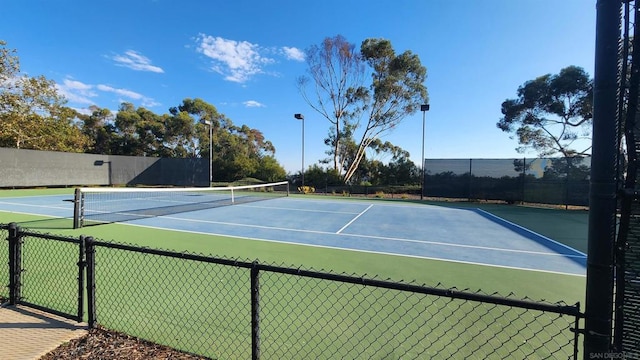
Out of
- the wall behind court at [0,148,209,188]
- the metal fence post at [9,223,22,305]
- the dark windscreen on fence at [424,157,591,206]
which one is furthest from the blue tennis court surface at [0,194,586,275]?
the wall behind court at [0,148,209,188]

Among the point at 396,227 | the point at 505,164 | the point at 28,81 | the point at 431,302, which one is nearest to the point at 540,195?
the point at 505,164

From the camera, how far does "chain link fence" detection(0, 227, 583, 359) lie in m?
2.79

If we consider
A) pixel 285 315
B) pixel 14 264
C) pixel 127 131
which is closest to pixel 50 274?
pixel 14 264

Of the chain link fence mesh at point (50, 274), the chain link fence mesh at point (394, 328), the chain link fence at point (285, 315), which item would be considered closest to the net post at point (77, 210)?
the chain link fence mesh at point (50, 274)

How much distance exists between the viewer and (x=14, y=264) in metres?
3.48

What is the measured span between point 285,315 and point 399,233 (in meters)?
5.47

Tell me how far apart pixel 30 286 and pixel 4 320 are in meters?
1.27

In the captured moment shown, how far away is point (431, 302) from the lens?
3.86 meters

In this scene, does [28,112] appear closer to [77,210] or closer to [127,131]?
[127,131]

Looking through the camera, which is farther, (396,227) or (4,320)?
(396,227)

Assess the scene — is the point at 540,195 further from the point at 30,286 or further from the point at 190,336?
the point at 30,286

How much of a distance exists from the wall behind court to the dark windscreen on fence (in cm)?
2053

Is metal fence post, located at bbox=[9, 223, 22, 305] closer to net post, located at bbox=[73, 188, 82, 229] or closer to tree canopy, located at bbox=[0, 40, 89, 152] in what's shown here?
net post, located at bbox=[73, 188, 82, 229]

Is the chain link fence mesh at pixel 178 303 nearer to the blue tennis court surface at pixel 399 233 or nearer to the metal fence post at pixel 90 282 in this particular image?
the metal fence post at pixel 90 282
